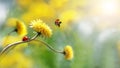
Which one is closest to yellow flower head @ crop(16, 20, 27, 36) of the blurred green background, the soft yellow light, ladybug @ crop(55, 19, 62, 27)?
the blurred green background

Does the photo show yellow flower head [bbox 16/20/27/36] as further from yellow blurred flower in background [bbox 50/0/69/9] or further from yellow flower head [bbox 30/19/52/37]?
yellow blurred flower in background [bbox 50/0/69/9]

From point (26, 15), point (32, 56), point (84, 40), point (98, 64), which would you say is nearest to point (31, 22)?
point (26, 15)

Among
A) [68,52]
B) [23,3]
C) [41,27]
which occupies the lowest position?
[68,52]

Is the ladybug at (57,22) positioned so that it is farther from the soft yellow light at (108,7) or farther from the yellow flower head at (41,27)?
the soft yellow light at (108,7)

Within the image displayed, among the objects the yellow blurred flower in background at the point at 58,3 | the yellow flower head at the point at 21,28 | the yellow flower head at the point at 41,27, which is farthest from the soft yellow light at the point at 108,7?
the yellow flower head at the point at 21,28

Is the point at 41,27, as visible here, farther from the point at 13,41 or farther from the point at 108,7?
the point at 108,7

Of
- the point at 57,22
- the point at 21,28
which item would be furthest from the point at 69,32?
the point at 21,28

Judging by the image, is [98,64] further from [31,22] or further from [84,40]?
[31,22]
